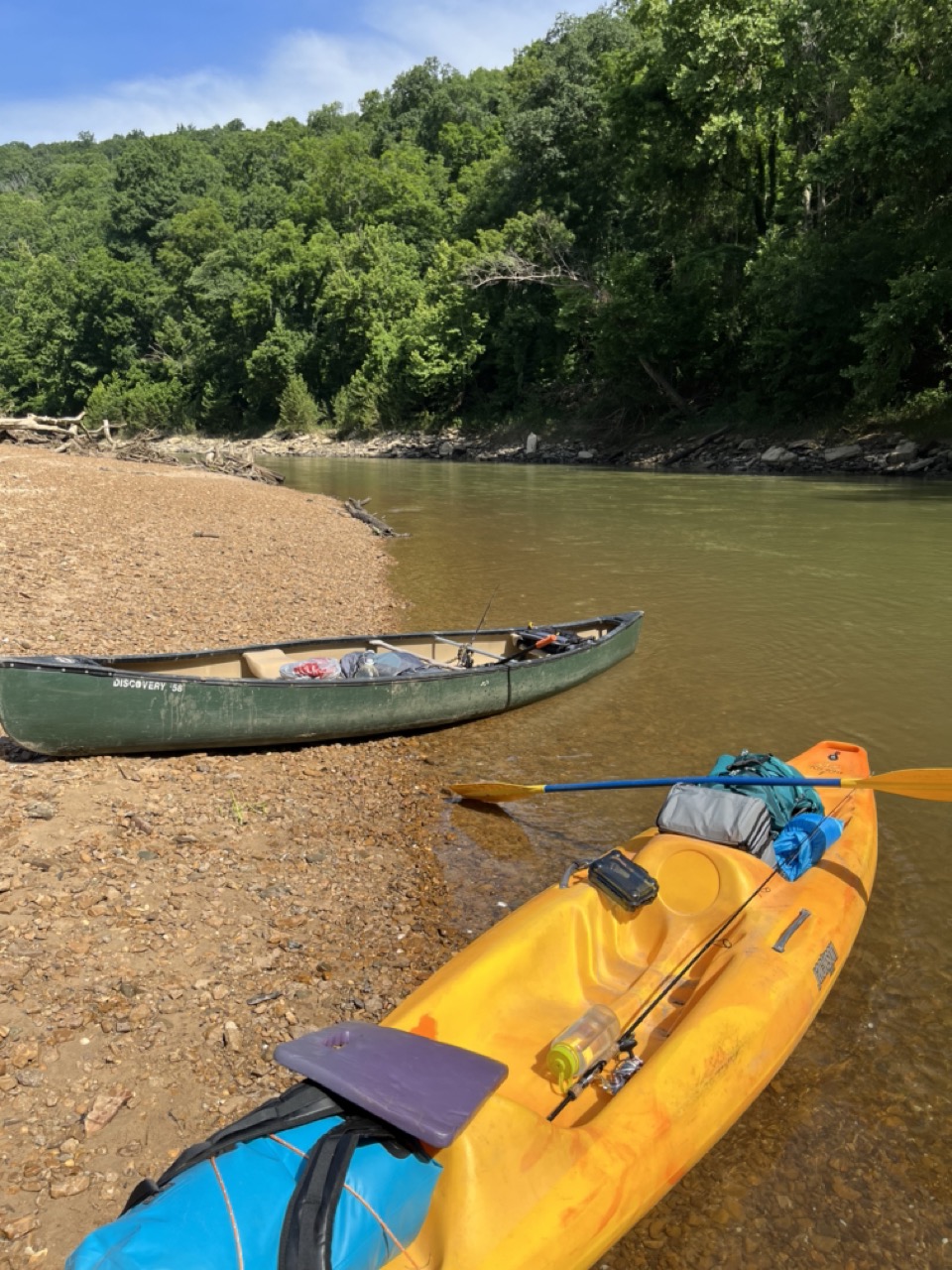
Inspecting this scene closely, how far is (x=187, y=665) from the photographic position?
704 centimetres

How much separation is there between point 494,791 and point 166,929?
251 cm

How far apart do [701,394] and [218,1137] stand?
37517mm

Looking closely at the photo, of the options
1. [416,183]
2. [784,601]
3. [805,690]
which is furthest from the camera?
[416,183]

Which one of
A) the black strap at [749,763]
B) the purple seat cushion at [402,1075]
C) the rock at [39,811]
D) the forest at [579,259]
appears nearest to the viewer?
the purple seat cushion at [402,1075]

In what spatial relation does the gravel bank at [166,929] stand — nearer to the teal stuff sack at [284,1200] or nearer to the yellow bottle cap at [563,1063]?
the teal stuff sack at [284,1200]

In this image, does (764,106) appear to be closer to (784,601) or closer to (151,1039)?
(784,601)

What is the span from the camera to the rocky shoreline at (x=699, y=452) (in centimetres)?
2650

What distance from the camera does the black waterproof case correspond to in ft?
13.6

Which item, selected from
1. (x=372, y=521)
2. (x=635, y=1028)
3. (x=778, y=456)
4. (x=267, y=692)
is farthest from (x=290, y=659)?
(x=778, y=456)

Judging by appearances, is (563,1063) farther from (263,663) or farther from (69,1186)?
(263,663)

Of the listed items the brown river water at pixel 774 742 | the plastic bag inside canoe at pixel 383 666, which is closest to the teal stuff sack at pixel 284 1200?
the brown river water at pixel 774 742

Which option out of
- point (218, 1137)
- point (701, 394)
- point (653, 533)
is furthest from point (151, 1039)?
point (701, 394)

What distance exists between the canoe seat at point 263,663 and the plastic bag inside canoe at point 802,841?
4283 mm

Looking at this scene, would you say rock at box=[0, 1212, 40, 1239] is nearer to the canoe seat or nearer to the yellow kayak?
the yellow kayak
